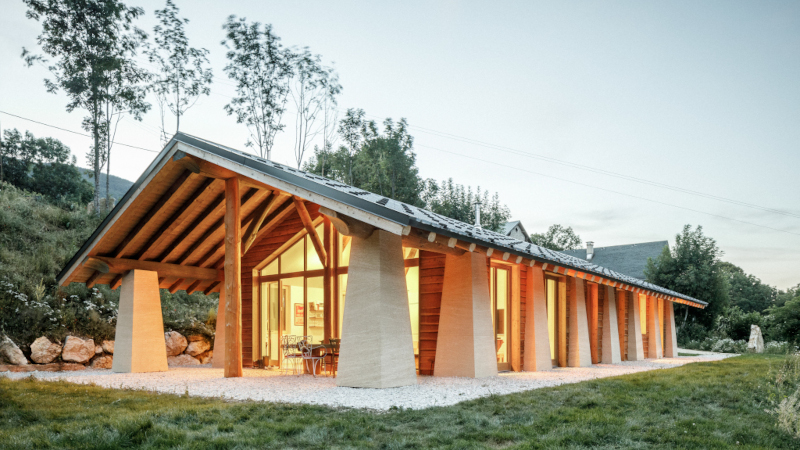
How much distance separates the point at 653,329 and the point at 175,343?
1470 cm

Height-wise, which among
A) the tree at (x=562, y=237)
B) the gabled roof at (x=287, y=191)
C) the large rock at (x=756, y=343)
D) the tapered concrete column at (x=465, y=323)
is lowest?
the large rock at (x=756, y=343)

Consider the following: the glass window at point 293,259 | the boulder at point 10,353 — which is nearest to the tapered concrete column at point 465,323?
the glass window at point 293,259

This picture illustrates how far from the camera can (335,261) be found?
11188mm

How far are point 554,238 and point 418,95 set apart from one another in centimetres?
2498

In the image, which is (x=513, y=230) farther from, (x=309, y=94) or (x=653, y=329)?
(x=653, y=329)

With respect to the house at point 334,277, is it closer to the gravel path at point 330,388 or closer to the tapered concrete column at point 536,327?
the tapered concrete column at point 536,327

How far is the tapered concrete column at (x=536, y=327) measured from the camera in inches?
435

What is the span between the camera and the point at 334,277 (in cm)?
1121

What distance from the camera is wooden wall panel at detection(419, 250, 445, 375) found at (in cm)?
997

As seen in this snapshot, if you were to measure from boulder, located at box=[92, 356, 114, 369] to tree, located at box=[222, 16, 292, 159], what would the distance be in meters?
13.7

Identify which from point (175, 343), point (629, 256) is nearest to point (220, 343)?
point (175, 343)

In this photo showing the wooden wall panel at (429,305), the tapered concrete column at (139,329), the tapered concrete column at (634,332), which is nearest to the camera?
the wooden wall panel at (429,305)

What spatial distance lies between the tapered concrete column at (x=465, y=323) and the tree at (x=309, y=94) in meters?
17.6

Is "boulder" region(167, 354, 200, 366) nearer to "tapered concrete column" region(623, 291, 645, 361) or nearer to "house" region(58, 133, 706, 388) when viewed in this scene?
"house" region(58, 133, 706, 388)
